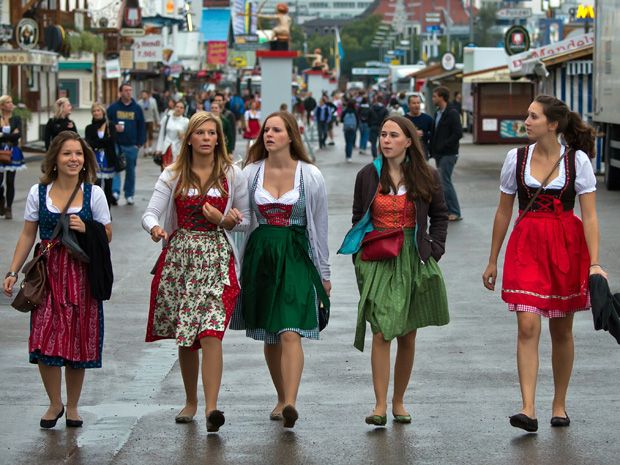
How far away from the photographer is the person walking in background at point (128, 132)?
20.9 meters

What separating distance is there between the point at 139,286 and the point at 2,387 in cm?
454

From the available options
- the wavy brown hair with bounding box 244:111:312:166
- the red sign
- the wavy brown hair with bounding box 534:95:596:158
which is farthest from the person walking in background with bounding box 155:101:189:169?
the red sign

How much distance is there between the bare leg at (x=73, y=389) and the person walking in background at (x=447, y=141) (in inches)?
446

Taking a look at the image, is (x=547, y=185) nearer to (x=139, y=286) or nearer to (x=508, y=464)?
(x=508, y=464)

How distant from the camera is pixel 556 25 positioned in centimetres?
6141

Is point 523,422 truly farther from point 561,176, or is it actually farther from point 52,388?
point 52,388

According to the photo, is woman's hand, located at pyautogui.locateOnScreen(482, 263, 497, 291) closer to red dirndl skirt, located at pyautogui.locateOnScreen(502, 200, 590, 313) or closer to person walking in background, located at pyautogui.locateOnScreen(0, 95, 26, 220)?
red dirndl skirt, located at pyautogui.locateOnScreen(502, 200, 590, 313)

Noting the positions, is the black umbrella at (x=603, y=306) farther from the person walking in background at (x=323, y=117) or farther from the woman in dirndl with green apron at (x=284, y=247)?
the person walking in background at (x=323, y=117)

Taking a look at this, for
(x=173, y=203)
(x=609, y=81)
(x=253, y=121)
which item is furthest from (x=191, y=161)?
(x=253, y=121)

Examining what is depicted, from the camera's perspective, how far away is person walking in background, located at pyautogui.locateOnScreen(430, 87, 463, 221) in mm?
18297

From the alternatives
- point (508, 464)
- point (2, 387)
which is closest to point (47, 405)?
point (2, 387)

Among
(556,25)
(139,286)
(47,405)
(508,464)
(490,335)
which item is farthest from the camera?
(556,25)

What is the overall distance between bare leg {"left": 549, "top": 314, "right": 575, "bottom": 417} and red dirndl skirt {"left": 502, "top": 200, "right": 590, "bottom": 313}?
153mm

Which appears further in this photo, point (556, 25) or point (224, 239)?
point (556, 25)
